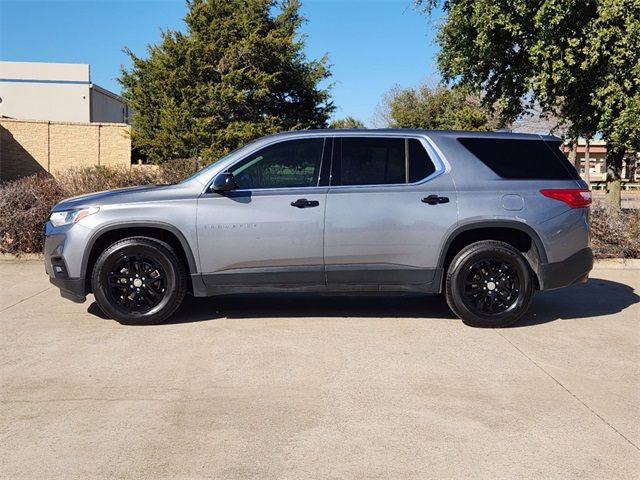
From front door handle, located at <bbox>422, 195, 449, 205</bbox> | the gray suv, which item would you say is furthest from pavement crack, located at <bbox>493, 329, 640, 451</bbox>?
front door handle, located at <bbox>422, 195, 449, 205</bbox>

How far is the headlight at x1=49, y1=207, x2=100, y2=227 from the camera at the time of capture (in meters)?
6.14

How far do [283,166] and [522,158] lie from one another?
245 centimetres

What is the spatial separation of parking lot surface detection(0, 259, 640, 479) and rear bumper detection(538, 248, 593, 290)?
49 centimetres

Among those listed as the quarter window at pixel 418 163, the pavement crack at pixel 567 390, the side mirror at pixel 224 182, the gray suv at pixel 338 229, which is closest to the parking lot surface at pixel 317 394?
the pavement crack at pixel 567 390

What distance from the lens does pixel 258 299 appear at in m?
7.57

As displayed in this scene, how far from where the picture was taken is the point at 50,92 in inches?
2194

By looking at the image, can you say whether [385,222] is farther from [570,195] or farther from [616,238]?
[616,238]

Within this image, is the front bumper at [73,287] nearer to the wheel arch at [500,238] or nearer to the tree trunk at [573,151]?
the wheel arch at [500,238]

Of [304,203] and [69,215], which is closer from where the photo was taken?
[304,203]

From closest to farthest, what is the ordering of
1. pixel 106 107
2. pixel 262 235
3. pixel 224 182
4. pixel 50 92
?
1. pixel 224 182
2. pixel 262 235
3. pixel 50 92
4. pixel 106 107

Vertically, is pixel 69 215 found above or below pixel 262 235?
above

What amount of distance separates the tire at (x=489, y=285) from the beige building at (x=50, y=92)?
53504mm

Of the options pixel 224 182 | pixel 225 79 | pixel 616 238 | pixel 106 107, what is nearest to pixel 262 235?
pixel 224 182

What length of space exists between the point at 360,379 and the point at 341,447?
1154 mm
